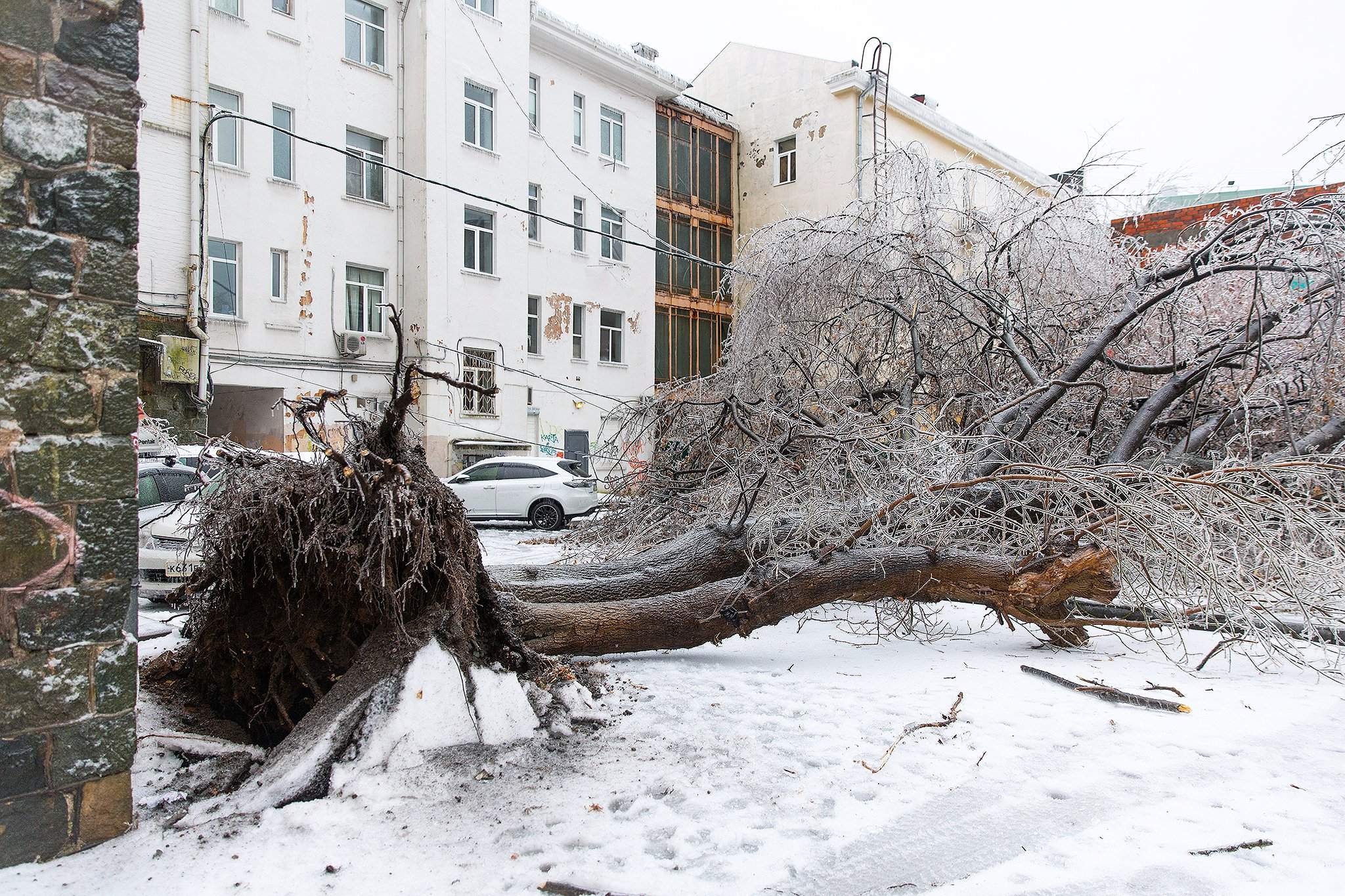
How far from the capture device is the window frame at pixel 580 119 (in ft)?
74.5

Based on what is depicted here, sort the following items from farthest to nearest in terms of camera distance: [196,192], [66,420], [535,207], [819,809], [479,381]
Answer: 1. [535,207]
2. [479,381]
3. [196,192]
4. [819,809]
5. [66,420]

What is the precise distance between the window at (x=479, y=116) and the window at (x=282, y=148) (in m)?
3.70

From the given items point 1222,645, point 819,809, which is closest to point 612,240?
point 1222,645

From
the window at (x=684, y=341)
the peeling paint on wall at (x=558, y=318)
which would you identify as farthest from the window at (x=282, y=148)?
the window at (x=684, y=341)

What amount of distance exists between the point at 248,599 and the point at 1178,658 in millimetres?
5647

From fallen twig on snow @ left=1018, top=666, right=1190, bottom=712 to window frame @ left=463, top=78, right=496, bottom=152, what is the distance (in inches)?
697

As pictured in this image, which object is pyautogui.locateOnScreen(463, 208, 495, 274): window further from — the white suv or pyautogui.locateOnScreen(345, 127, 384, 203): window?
the white suv

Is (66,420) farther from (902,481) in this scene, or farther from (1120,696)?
(1120,696)

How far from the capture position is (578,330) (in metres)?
22.9

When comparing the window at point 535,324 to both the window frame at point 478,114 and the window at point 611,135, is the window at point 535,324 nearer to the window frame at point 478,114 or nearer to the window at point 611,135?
the window frame at point 478,114

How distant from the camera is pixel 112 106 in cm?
298

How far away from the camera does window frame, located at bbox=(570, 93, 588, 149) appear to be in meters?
22.7

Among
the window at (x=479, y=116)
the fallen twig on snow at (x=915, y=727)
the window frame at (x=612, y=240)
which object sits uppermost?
the window at (x=479, y=116)

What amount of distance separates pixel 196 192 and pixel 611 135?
38.7 feet
